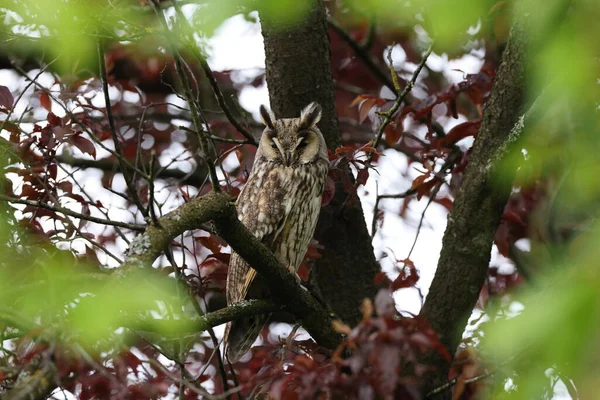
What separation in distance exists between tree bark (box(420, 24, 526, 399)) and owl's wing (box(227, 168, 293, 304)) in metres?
0.85

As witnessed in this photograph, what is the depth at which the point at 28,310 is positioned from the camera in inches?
82.8

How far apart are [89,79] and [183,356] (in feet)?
6.29

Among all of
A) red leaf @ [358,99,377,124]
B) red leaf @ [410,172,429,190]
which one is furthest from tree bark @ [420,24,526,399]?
red leaf @ [358,99,377,124]

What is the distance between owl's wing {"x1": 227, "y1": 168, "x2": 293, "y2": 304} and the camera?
381 cm

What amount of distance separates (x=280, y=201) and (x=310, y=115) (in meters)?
0.48

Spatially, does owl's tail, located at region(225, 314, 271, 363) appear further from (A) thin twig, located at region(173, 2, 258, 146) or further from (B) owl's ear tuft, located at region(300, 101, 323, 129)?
(B) owl's ear tuft, located at region(300, 101, 323, 129)

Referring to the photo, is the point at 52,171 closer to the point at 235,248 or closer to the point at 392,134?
the point at 235,248

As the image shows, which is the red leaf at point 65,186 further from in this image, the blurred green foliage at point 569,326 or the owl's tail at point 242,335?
the blurred green foliage at point 569,326

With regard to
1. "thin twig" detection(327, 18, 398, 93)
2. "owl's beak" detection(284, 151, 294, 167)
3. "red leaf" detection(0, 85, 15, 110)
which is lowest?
"red leaf" detection(0, 85, 15, 110)

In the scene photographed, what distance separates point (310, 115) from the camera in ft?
13.1

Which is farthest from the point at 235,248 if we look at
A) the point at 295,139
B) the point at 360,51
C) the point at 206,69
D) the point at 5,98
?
the point at 360,51

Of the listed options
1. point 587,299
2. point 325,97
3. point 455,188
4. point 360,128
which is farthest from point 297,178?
point 587,299

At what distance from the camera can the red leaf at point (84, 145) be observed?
11.7 ft

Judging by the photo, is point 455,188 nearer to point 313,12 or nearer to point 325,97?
point 325,97
